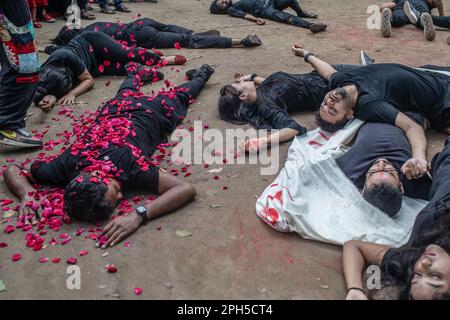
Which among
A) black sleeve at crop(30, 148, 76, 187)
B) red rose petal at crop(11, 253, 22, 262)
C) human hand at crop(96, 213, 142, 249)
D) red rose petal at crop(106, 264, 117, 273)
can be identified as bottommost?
red rose petal at crop(11, 253, 22, 262)

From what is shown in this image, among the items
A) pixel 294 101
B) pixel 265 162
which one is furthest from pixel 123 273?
pixel 294 101

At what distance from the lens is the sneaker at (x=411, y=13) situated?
20.4ft

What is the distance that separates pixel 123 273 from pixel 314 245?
3.81 ft

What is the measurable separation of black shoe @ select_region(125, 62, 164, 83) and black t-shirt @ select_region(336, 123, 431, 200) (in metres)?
2.58

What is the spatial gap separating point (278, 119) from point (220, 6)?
4.55 meters

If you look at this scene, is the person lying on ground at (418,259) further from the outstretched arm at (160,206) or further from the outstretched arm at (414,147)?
the outstretched arm at (160,206)

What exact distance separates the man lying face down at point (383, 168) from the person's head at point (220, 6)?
499cm

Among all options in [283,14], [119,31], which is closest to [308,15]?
[283,14]

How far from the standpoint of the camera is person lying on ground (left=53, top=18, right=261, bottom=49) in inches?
225

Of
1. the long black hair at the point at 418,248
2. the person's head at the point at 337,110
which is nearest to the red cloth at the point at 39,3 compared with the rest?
the person's head at the point at 337,110

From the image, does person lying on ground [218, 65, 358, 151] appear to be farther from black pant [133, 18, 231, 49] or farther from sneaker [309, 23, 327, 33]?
sneaker [309, 23, 327, 33]

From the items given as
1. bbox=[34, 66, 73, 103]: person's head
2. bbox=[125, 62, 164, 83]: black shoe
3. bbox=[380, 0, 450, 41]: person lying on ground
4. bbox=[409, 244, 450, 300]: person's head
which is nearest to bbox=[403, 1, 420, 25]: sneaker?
bbox=[380, 0, 450, 41]: person lying on ground

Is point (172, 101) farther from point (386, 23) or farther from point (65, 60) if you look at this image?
point (386, 23)
